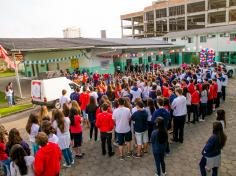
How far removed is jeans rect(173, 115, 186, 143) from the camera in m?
7.79

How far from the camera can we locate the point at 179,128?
8.05 metres

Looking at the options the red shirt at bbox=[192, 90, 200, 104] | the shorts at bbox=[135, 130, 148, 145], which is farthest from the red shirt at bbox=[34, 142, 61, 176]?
the red shirt at bbox=[192, 90, 200, 104]

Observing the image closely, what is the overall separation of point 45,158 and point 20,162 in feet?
1.78

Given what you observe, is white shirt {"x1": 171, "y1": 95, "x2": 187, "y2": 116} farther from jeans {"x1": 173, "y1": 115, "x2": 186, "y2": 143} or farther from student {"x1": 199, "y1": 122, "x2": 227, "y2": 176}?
student {"x1": 199, "y1": 122, "x2": 227, "y2": 176}

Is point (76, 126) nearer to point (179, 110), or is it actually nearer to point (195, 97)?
point (179, 110)

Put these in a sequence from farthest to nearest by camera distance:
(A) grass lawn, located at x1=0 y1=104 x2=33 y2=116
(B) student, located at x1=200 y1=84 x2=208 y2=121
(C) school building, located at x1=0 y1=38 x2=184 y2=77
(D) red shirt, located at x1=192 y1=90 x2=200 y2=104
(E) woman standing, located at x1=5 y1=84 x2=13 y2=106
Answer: (C) school building, located at x1=0 y1=38 x2=184 y2=77
(E) woman standing, located at x1=5 y1=84 x2=13 y2=106
(A) grass lawn, located at x1=0 y1=104 x2=33 y2=116
(B) student, located at x1=200 y1=84 x2=208 y2=121
(D) red shirt, located at x1=192 y1=90 x2=200 y2=104

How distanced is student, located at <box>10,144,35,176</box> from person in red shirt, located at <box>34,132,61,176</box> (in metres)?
0.16

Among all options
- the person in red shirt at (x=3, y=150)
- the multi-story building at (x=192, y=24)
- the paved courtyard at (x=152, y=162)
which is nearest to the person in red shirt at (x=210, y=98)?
the paved courtyard at (x=152, y=162)

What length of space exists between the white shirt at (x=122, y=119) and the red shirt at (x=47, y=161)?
2.40 metres

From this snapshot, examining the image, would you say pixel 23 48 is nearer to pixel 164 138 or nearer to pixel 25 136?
pixel 25 136

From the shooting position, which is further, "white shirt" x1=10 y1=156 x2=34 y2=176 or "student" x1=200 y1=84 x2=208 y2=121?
"student" x1=200 y1=84 x2=208 y2=121

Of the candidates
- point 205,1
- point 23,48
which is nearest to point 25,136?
point 23,48

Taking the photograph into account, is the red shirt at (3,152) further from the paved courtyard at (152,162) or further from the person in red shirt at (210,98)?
the person in red shirt at (210,98)

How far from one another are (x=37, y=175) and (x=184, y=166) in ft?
13.6
